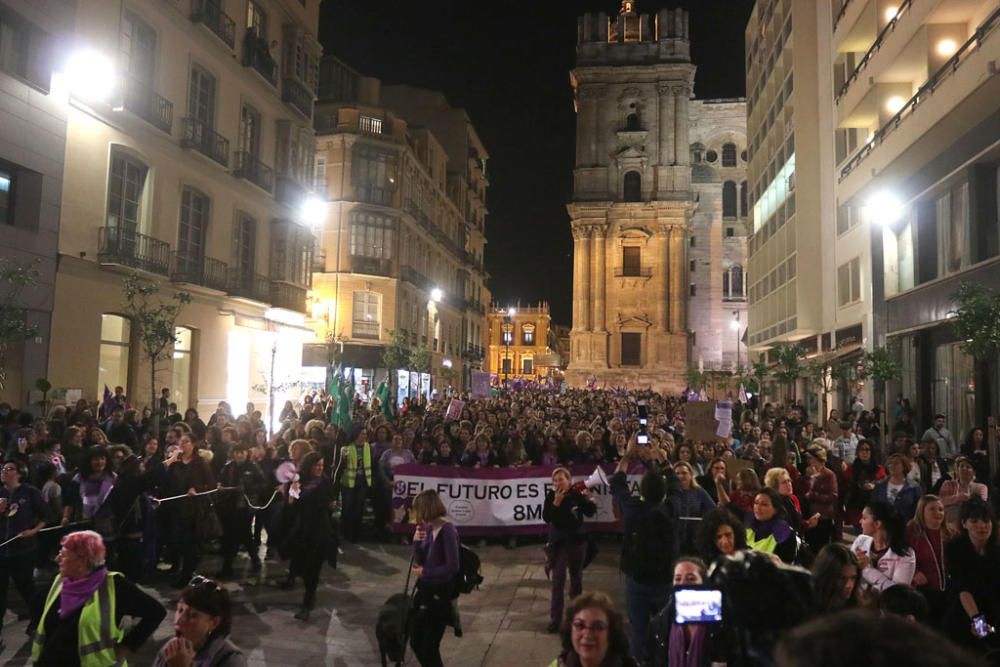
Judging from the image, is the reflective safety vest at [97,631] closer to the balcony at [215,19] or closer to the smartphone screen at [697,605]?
the smartphone screen at [697,605]

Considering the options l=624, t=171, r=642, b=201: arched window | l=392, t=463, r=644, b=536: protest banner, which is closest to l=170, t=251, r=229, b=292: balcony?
l=392, t=463, r=644, b=536: protest banner

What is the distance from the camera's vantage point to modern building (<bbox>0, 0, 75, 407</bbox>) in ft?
52.4

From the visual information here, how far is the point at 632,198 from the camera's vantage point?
222ft

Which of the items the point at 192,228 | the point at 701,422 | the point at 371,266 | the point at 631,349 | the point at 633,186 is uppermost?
the point at 633,186

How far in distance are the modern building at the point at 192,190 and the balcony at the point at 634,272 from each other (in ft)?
132

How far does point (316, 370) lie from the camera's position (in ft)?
129

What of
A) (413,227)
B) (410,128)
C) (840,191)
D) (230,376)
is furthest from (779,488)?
(410,128)

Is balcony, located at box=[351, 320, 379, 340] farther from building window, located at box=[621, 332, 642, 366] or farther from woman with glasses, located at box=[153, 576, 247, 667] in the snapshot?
woman with glasses, located at box=[153, 576, 247, 667]

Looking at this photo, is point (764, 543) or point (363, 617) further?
point (363, 617)

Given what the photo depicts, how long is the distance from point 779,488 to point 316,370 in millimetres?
33848

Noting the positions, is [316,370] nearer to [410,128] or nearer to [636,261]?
[410,128]

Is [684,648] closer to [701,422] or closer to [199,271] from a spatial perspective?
[701,422]

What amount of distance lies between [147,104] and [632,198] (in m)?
52.1

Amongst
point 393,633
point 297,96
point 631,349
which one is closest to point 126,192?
point 297,96
